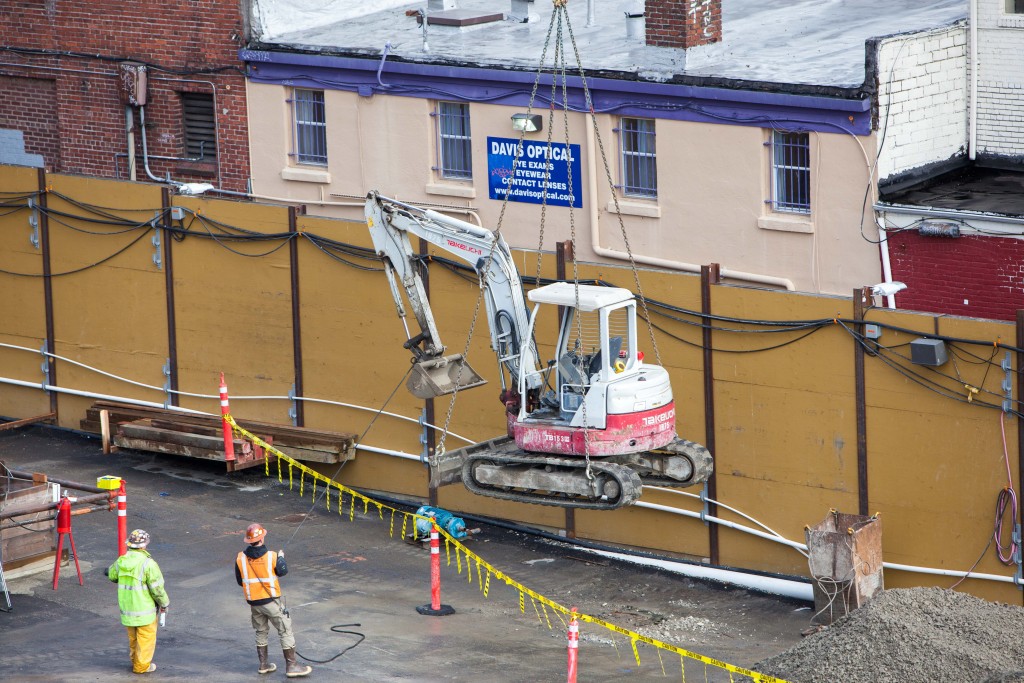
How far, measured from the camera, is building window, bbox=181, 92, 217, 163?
26.9 meters

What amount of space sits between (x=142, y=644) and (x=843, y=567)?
7.24 meters

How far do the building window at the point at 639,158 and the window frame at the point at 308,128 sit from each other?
5.29 meters

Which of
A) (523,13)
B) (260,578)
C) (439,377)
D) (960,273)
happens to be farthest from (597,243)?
(260,578)

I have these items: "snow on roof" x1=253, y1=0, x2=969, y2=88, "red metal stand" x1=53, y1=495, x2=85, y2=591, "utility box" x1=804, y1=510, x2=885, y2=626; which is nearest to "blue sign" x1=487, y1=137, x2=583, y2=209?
"snow on roof" x1=253, y1=0, x2=969, y2=88

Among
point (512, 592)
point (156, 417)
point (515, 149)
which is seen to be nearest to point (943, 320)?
point (512, 592)

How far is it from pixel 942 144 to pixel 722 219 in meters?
3.09

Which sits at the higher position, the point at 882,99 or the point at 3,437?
the point at 882,99

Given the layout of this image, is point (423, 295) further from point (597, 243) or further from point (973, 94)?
point (973, 94)

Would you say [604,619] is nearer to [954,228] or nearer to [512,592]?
[512,592]

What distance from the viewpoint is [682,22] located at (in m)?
22.2

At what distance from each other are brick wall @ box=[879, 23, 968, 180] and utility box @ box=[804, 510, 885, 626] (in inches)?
203

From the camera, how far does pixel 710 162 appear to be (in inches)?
856

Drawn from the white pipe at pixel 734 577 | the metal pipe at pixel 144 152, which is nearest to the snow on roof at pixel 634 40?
the metal pipe at pixel 144 152

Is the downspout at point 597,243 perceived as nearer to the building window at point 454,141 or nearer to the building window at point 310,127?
the building window at point 454,141
